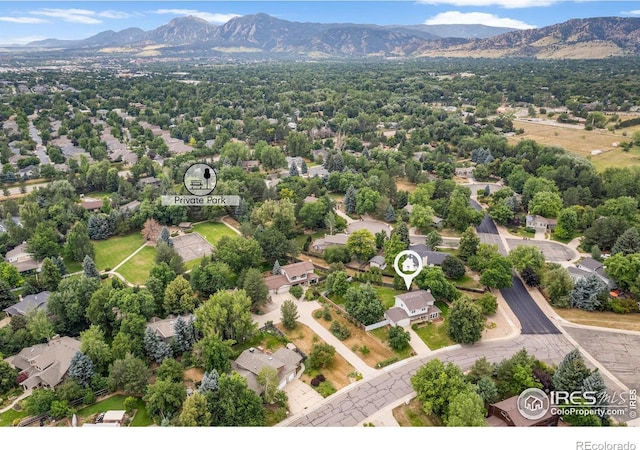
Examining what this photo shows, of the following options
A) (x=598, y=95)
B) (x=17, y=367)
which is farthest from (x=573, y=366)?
(x=598, y=95)

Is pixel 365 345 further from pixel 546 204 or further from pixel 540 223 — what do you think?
pixel 546 204

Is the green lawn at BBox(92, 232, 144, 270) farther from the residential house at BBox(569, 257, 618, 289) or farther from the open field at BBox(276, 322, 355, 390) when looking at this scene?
the residential house at BBox(569, 257, 618, 289)

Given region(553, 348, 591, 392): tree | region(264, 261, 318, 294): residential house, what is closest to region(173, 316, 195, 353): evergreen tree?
region(264, 261, 318, 294): residential house

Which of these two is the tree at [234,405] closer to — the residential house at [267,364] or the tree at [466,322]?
the residential house at [267,364]

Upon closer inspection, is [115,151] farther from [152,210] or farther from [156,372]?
[156,372]

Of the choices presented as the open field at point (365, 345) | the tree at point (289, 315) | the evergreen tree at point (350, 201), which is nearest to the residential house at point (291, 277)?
the tree at point (289, 315)
